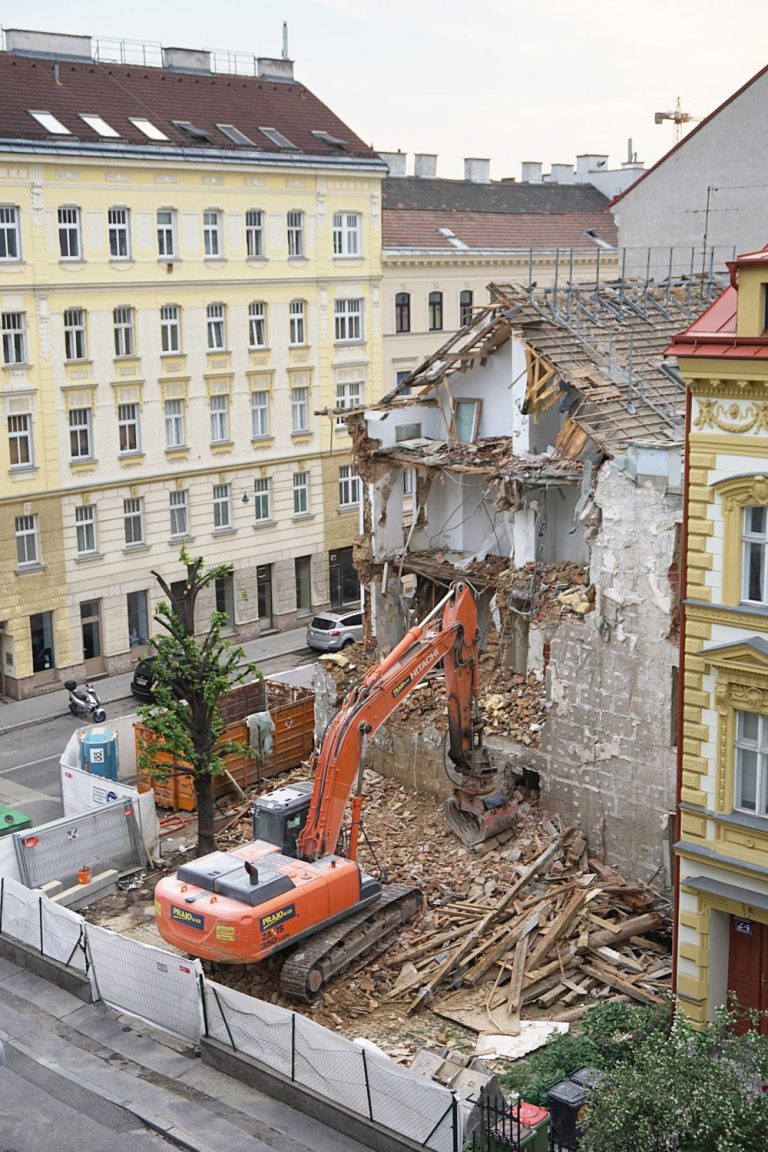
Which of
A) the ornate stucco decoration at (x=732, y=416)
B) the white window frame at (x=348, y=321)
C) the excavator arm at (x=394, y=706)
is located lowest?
the excavator arm at (x=394, y=706)

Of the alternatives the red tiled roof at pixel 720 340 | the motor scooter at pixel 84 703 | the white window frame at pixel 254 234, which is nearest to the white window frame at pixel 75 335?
the white window frame at pixel 254 234

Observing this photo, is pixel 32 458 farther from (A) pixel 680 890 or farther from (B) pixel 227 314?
(A) pixel 680 890

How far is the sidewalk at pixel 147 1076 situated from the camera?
20109 mm

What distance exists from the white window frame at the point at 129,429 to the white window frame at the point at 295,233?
827 centimetres

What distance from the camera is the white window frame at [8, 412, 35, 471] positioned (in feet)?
139

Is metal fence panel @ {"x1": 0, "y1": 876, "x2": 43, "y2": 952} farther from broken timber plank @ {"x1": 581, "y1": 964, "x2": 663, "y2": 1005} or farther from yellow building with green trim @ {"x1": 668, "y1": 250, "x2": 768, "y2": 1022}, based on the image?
yellow building with green trim @ {"x1": 668, "y1": 250, "x2": 768, "y2": 1022}

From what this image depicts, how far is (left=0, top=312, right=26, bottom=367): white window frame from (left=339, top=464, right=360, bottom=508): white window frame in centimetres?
1338

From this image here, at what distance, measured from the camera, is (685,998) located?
20672mm

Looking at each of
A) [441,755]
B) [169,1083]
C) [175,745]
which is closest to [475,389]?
[441,755]

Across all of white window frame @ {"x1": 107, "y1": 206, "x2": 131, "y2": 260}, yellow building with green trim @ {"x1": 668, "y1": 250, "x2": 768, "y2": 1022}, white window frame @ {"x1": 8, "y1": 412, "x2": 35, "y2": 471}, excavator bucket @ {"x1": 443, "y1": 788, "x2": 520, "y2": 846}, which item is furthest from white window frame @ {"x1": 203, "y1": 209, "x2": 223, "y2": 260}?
yellow building with green trim @ {"x1": 668, "y1": 250, "x2": 768, "y2": 1022}

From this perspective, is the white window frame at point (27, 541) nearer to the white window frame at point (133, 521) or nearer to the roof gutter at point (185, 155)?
the white window frame at point (133, 521)

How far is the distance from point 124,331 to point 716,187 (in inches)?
731

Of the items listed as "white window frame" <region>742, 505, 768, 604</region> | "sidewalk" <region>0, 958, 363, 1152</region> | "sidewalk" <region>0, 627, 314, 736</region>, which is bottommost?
"sidewalk" <region>0, 958, 363, 1152</region>

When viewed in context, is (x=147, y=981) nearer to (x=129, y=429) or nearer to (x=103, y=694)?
(x=103, y=694)
